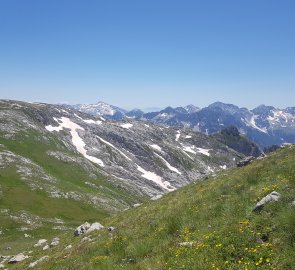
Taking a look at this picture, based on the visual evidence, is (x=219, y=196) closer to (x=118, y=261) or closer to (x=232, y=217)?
(x=232, y=217)

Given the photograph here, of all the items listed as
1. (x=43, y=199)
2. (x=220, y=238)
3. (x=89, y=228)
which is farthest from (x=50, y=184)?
(x=220, y=238)

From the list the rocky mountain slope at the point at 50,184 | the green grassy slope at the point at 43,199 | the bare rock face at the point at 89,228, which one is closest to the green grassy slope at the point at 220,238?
the bare rock face at the point at 89,228

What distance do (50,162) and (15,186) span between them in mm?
49411

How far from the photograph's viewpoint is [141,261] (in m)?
14.3

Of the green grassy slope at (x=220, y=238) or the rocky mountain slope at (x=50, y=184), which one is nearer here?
the green grassy slope at (x=220, y=238)

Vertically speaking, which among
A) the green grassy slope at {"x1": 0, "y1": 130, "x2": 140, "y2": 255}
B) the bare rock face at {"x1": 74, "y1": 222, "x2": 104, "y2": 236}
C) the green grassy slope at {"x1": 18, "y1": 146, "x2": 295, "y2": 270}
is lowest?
the green grassy slope at {"x1": 0, "y1": 130, "x2": 140, "y2": 255}

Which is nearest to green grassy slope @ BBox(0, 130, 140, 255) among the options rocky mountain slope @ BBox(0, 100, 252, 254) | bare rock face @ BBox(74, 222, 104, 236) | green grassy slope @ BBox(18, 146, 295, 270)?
rocky mountain slope @ BBox(0, 100, 252, 254)

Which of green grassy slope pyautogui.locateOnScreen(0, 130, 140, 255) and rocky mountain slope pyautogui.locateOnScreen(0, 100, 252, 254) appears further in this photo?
rocky mountain slope pyautogui.locateOnScreen(0, 100, 252, 254)

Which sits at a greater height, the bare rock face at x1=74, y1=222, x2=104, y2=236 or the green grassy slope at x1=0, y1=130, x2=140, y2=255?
the bare rock face at x1=74, y1=222, x2=104, y2=236

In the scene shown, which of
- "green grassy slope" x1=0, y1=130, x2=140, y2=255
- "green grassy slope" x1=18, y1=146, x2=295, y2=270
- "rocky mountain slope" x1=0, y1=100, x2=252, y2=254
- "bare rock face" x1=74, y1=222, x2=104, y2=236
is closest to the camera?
"green grassy slope" x1=18, y1=146, x2=295, y2=270

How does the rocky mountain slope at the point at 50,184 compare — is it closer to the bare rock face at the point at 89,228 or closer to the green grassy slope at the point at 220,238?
the bare rock face at the point at 89,228

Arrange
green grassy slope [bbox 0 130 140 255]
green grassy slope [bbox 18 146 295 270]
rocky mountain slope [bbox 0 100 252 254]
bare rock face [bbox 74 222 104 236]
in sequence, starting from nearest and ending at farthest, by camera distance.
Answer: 1. green grassy slope [bbox 18 146 295 270]
2. bare rock face [bbox 74 222 104 236]
3. green grassy slope [bbox 0 130 140 255]
4. rocky mountain slope [bbox 0 100 252 254]

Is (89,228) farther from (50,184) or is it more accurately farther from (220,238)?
(50,184)

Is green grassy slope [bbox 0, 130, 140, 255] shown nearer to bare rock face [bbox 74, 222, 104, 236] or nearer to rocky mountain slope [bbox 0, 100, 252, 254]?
rocky mountain slope [bbox 0, 100, 252, 254]
